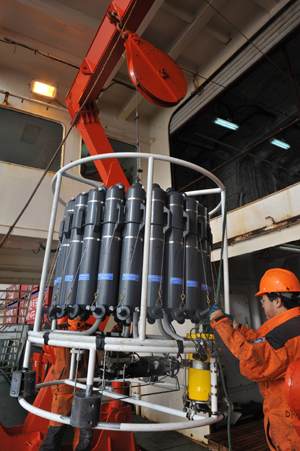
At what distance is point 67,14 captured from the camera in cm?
481

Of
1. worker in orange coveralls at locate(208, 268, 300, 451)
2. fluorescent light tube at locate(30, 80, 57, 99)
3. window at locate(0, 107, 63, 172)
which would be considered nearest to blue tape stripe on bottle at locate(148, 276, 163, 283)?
worker in orange coveralls at locate(208, 268, 300, 451)

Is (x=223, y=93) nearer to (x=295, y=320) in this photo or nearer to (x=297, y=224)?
(x=297, y=224)

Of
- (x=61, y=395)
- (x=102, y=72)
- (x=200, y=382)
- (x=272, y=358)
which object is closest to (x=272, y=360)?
(x=272, y=358)

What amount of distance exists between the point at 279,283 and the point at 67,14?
524cm

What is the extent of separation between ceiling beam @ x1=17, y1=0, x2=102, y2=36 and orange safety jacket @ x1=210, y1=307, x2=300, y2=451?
17.2 feet

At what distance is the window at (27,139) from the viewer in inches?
210

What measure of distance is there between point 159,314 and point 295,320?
3.10ft

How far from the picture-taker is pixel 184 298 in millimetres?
2158

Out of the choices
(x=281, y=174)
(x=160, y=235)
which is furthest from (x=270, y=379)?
(x=281, y=174)

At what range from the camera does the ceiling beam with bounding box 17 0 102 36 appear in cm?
466

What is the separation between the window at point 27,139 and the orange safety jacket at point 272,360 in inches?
188

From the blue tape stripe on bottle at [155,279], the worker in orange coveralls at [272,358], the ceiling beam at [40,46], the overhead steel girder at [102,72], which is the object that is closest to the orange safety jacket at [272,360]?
the worker in orange coveralls at [272,358]

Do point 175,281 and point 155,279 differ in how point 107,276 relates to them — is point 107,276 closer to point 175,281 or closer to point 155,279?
point 155,279

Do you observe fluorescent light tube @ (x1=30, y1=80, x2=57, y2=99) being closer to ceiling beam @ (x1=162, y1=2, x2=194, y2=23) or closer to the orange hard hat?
ceiling beam @ (x1=162, y1=2, x2=194, y2=23)
